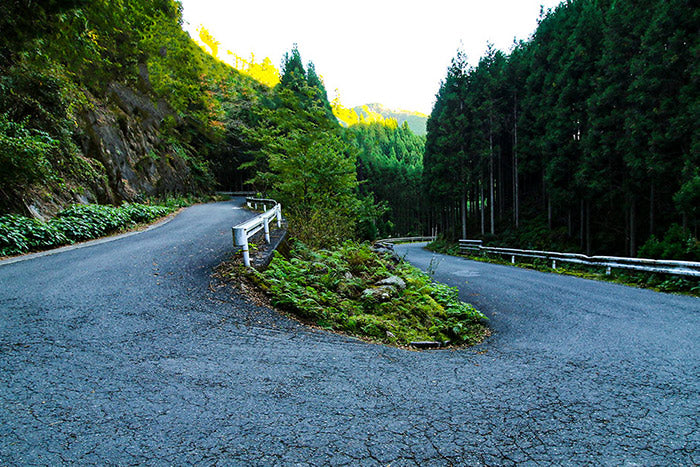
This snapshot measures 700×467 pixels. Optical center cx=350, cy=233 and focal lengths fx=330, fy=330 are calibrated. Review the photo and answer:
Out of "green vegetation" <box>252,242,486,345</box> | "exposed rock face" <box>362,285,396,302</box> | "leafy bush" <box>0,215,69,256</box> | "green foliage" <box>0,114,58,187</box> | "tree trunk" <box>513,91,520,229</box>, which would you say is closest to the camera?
"green vegetation" <box>252,242,486,345</box>

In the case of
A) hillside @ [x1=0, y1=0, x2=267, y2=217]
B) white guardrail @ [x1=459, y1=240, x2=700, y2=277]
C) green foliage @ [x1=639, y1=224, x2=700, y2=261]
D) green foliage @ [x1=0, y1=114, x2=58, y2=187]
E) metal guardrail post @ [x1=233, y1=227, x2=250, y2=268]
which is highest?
hillside @ [x1=0, y1=0, x2=267, y2=217]

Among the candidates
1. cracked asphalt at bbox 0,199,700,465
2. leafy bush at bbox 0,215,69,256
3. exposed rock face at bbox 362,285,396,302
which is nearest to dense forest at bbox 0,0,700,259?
leafy bush at bbox 0,215,69,256

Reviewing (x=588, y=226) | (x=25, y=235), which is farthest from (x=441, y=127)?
(x=25, y=235)

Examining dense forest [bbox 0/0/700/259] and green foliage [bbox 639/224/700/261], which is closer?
dense forest [bbox 0/0/700/259]

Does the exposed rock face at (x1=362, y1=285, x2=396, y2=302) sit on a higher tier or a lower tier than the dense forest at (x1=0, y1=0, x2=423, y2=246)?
lower

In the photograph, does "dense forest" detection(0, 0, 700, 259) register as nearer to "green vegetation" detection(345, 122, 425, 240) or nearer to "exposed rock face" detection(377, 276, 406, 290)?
"exposed rock face" detection(377, 276, 406, 290)

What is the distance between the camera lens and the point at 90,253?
7.83 m

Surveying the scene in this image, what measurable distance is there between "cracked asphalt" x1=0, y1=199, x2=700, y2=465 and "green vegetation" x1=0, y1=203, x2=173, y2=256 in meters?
4.08

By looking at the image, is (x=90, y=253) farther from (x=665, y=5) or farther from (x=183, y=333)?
(x=665, y=5)

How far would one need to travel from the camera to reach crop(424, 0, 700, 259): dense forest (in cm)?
1248

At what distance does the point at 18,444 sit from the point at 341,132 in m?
15.8

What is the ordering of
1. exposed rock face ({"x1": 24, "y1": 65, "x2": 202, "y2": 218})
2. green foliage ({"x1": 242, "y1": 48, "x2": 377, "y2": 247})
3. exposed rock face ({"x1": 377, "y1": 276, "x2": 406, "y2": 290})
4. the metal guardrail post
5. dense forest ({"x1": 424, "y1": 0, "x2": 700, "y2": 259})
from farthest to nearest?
green foliage ({"x1": 242, "y1": 48, "x2": 377, "y2": 247}), exposed rock face ({"x1": 24, "y1": 65, "x2": 202, "y2": 218}), dense forest ({"x1": 424, "y1": 0, "x2": 700, "y2": 259}), exposed rock face ({"x1": 377, "y1": 276, "x2": 406, "y2": 290}), the metal guardrail post

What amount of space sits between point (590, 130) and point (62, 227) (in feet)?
70.8

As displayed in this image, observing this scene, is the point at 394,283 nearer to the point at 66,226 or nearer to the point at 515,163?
the point at 66,226
